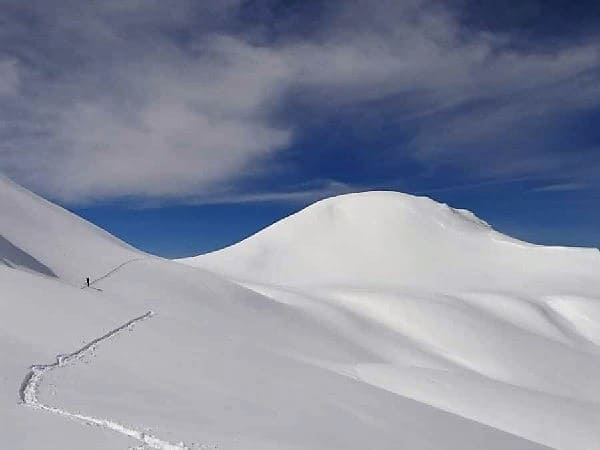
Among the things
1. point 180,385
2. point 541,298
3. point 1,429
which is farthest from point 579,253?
point 1,429

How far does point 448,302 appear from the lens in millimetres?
56938

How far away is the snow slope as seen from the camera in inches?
1188

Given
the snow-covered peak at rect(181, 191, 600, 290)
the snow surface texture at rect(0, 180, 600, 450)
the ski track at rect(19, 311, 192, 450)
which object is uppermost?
the snow-covered peak at rect(181, 191, 600, 290)

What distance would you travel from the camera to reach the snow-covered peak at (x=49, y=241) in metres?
44.4

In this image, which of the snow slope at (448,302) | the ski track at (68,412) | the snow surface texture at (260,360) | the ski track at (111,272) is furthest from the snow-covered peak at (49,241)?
the ski track at (68,412)

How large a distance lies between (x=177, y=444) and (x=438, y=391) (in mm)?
19905

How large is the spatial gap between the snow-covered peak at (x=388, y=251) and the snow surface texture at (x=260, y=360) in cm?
1896

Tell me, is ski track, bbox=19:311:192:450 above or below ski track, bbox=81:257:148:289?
below

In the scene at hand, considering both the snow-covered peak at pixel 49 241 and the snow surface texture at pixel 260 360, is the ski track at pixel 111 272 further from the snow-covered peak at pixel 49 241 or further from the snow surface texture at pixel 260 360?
the snow-covered peak at pixel 49 241

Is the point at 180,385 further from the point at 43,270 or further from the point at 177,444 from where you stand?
the point at 43,270

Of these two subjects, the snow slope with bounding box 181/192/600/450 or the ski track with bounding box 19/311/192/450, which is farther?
the snow slope with bounding box 181/192/600/450

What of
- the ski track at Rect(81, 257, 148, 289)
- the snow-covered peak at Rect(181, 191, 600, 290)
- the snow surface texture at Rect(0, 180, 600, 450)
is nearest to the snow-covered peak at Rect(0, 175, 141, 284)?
the snow surface texture at Rect(0, 180, 600, 450)

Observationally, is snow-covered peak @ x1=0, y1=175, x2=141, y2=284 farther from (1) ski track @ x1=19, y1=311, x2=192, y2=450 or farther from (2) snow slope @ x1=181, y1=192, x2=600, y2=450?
(1) ski track @ x1=19, y1=311, x2=192, y2=450

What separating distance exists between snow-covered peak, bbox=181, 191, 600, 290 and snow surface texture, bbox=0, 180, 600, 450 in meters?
19.0
